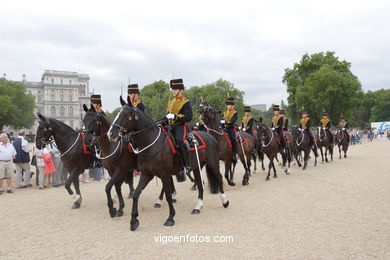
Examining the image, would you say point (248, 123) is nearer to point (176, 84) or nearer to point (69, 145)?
point (176, 84)

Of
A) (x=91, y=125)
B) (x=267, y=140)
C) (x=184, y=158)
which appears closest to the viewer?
(x=184, y=158)

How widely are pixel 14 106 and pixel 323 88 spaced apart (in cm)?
5919

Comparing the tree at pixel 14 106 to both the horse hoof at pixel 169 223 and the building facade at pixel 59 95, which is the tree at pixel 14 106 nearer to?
the building facade at pixel 59 95

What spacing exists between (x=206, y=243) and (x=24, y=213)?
5.78 meters

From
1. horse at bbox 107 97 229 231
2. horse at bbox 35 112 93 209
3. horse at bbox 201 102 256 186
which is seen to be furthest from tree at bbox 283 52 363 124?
horse at bbox 107 97 229 231

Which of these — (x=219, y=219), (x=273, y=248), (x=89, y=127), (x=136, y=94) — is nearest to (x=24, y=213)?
(x=89, y=127)

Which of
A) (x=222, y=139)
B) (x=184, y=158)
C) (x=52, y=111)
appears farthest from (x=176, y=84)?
(x=52, y=111)

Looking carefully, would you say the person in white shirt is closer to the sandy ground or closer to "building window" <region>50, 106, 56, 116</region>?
the sandy ground

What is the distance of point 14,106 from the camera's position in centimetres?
6356

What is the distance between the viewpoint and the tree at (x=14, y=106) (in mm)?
59034

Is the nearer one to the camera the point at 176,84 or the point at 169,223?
the point at 169,223

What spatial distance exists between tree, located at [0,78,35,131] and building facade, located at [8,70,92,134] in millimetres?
41794

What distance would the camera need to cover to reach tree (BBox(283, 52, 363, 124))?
47750 millimetres

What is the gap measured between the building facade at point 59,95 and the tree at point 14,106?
137ft
